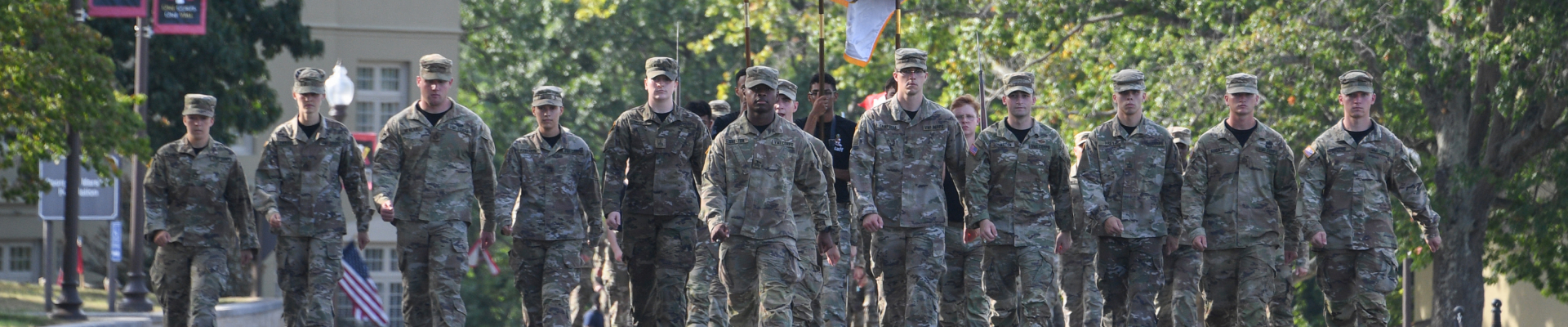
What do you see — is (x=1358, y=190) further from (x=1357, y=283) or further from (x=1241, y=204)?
(x=1241, y=204)

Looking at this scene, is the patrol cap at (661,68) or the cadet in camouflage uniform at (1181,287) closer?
the patrol cap at (661,68)

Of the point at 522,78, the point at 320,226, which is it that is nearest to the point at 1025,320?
the point at 320,226

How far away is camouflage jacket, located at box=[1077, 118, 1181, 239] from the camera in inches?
458

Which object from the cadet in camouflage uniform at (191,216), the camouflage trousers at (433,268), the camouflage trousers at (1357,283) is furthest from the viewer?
the cadet in camouflage uniform at (191,216)

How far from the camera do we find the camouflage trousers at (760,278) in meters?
10.2

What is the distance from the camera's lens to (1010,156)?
1129cm

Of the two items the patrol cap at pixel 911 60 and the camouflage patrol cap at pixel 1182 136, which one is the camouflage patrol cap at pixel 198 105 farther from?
the camouflage patrol cap at pixel 1182 136

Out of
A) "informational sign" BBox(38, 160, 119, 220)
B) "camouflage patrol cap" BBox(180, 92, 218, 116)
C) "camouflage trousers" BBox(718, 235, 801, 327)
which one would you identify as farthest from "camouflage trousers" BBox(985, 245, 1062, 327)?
"informational sign" BBox(38, 160, 119, 220)

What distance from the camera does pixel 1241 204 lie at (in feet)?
39.1

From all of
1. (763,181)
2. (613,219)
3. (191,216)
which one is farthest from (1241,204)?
(191,216)

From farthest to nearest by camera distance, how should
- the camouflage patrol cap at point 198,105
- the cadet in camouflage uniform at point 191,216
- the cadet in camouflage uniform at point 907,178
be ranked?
the camouflage patrol cap at point 198,105, the cadet in camouflage uniform at point 191,216, the cadet in camouflage uniform at point 907,178

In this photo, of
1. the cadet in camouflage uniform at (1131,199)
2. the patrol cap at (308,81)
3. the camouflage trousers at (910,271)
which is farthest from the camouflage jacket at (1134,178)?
the patrol cap at (308,81)

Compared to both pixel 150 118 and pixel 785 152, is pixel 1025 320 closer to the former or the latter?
pixel 785 152

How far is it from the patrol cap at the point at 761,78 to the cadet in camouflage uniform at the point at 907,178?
68cm
